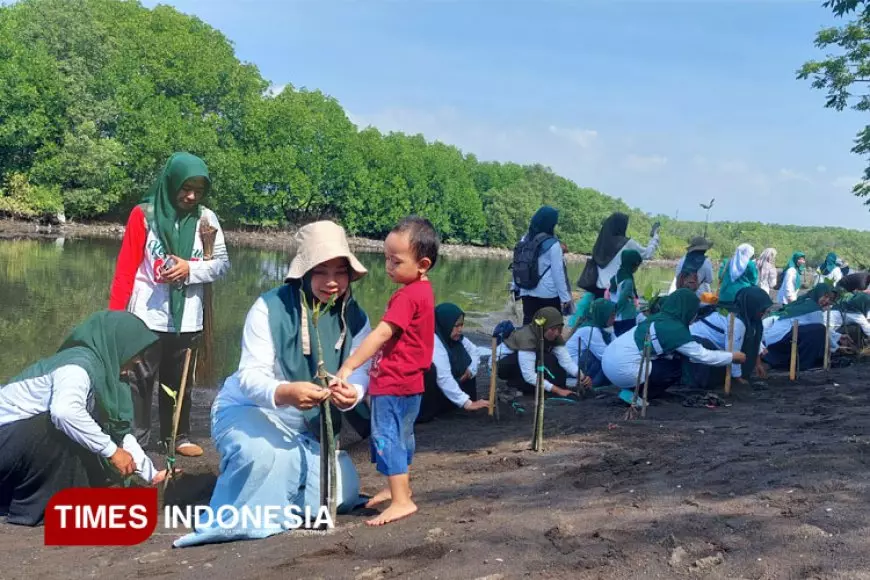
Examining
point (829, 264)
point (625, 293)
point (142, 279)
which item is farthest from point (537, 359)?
point (829, 264)

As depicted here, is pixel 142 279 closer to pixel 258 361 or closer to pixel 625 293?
pixel 258 361

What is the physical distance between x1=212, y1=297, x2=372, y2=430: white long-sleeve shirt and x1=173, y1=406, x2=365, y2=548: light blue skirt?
58 millimetres

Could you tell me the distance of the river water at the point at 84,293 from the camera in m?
9.95

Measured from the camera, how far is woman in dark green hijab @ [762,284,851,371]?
8445mm

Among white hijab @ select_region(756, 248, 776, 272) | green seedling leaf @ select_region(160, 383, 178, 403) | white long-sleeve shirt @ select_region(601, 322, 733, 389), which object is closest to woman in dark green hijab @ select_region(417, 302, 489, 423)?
white long-sleeve shirt @ select_region(601, 322, 733, 389)

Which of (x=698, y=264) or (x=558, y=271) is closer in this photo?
(x=558, y=271)

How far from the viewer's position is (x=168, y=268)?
4.62m

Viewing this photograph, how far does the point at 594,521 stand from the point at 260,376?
5.33 ft

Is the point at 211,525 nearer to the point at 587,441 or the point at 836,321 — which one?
the point at 587,441

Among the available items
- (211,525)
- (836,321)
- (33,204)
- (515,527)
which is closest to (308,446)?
(211,525)

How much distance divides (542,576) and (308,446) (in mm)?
1392

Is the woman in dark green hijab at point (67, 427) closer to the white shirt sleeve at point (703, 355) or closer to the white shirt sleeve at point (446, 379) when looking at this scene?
the white shirt sleeve at point (446, 379)

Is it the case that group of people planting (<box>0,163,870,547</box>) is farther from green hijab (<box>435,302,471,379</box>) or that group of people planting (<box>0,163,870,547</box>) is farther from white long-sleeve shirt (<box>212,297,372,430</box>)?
green hijab (<box>435,302,471,379</box>)

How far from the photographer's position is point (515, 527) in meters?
3.11
